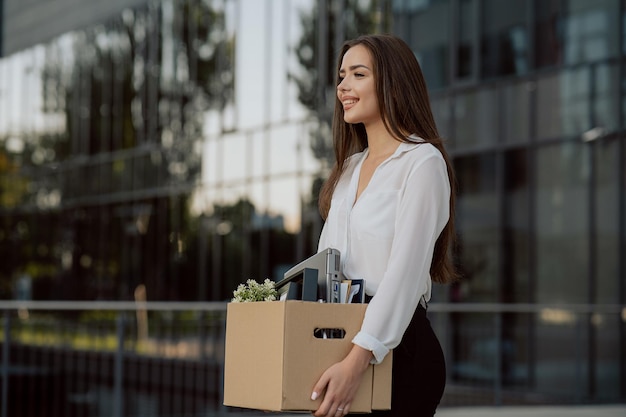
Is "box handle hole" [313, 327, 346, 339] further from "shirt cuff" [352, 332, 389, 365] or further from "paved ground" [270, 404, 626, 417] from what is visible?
"paved ground" [270, 404, 626, 417]

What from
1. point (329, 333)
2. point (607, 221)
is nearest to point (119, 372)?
point (329, 333)

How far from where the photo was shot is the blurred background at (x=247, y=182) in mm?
12977

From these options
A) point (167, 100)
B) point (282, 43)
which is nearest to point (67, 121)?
point (167, 100)

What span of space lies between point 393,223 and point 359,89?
13.4 inches

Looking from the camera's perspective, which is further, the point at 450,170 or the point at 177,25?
the point at 177,25

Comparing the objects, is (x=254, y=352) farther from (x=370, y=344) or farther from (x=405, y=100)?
(x=405, y=100)

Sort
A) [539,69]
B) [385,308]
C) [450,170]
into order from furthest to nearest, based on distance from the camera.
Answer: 1. [539,69]
2. [450,170]
3. [385,308]

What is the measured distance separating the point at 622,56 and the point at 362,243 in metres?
11.7

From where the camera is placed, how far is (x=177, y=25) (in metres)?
21.9

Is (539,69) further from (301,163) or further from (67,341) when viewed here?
(67,341)

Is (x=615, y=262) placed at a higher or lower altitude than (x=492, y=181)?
lower

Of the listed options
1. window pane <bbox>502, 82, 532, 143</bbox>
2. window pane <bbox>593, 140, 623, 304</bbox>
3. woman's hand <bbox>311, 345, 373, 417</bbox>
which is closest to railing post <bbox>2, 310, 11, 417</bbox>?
woman's hand <bbox>311, 345, 373, 417</bbox>

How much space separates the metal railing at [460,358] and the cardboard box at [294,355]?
8.58 meters

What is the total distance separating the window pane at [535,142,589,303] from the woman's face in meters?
11.5
